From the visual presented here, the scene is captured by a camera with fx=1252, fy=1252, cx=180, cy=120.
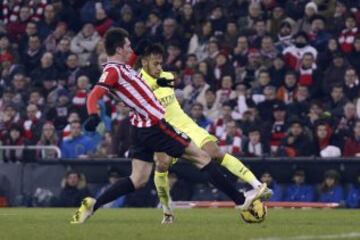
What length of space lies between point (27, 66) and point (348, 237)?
53.3 ft

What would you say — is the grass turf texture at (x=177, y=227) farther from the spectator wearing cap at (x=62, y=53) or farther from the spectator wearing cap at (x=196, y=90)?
the spectator wearing cap at (x=62, y=53)

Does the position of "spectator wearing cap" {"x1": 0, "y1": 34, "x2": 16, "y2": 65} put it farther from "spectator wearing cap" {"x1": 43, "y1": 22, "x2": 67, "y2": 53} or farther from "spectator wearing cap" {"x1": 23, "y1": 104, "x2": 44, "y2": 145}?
"spectator wearing cap" {"x1": 23, "y1": 104, "x2": 44, "y2": 145}

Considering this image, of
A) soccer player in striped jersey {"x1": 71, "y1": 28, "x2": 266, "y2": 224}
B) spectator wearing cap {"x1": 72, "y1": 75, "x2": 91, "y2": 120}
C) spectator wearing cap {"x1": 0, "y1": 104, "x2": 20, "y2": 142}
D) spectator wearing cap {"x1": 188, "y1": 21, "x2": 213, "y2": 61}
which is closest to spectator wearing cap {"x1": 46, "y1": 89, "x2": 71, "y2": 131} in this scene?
spectator wearing cap {"x1": 72, "y1": 75, "x2": 91, "y2": 120}

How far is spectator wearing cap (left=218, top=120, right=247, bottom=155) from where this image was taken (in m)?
20.6

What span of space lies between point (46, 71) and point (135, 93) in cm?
1240

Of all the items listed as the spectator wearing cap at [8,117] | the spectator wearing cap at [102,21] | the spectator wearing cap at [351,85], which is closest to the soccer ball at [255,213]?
the spectator wearing cap at [351,85]

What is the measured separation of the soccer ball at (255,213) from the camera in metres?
13.1

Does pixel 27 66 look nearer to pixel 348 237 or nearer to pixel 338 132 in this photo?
pixel 338 132

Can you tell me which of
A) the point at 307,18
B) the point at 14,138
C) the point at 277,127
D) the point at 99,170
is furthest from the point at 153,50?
the point at 307,18

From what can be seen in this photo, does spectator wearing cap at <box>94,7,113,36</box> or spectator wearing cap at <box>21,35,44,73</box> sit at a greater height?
spectator wearing cap at <box>94,7,113,36</box>

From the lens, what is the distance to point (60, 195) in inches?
819

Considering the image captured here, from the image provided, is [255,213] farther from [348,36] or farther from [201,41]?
[201,41]

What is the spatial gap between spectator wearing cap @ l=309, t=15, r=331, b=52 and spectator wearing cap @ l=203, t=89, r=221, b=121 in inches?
82.5

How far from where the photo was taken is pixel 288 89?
21.9 meters
